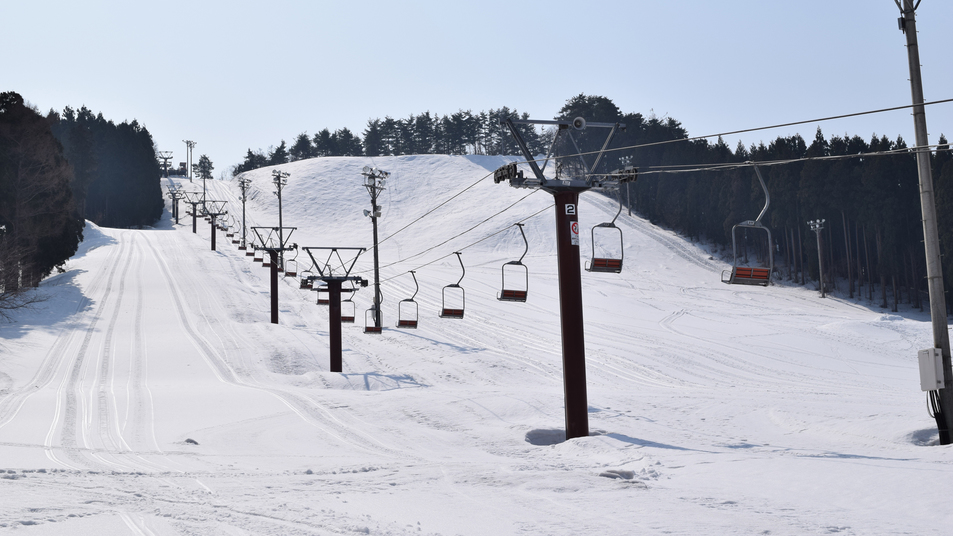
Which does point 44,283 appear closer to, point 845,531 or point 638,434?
point 638,434

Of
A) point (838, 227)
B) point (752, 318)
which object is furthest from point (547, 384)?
point (838, 227)

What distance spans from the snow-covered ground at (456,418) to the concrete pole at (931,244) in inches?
33.4

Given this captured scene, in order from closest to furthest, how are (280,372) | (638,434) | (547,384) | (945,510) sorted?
1. (945,510)
2. (638,434)
3. (547,384)
4. (280,372)

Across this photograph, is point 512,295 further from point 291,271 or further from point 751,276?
point 291,271

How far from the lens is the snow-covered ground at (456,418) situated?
23.6ft

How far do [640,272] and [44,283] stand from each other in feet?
137

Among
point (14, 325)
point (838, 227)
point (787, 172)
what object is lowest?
point (14, 325)

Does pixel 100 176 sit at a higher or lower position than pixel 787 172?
higher

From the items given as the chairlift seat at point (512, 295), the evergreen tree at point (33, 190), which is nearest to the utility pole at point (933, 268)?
the chairlift seat at point (512, 295)

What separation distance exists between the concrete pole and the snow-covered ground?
0.85m

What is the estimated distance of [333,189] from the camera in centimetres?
9925

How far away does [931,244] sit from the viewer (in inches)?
468

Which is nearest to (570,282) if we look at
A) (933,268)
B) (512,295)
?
(512,295)

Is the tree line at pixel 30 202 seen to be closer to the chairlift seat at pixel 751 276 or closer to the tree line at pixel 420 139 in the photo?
the chairlift seat at pixel 751 276
